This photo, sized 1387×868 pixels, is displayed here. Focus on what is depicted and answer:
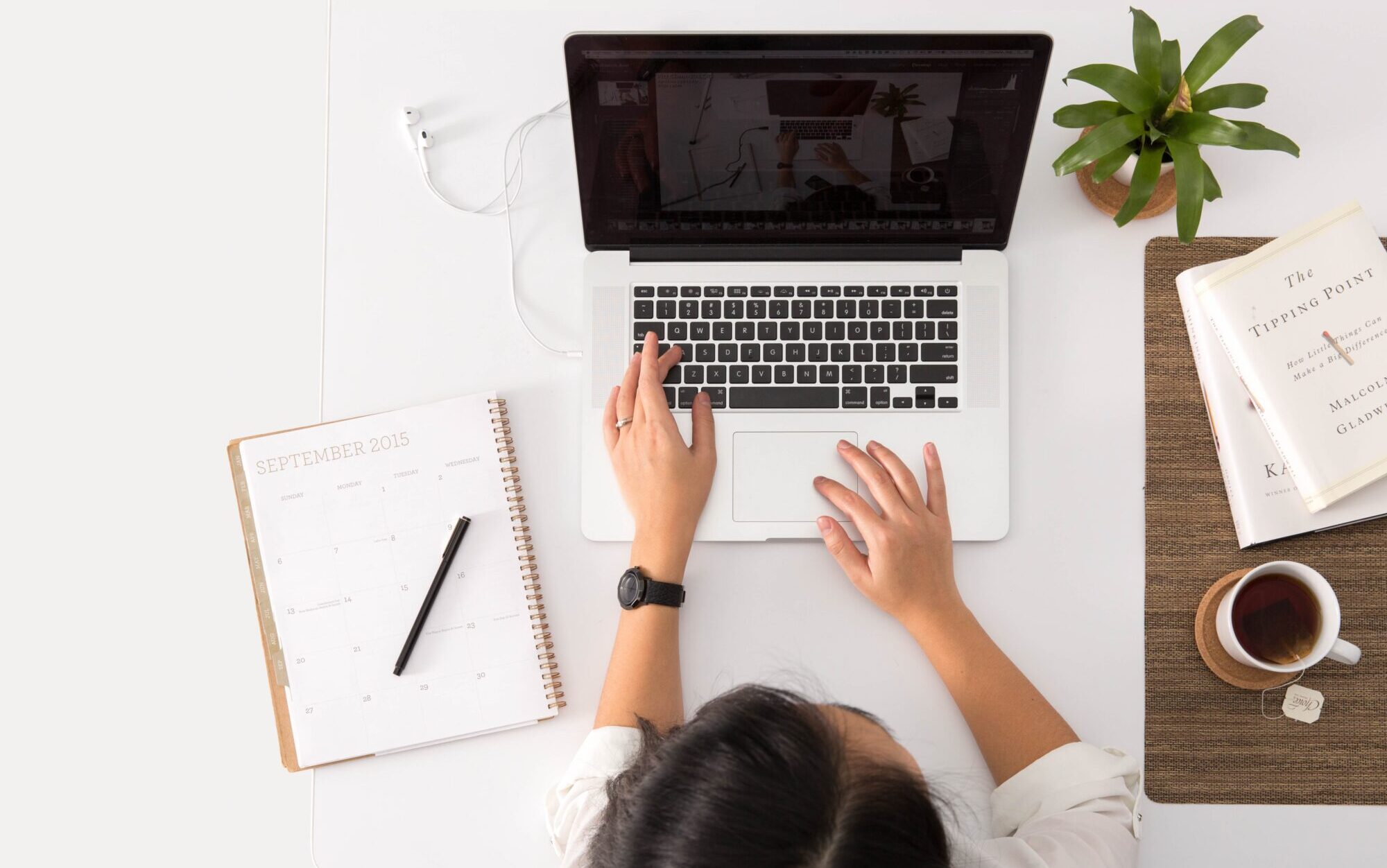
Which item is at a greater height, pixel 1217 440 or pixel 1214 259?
pixel 1214 259

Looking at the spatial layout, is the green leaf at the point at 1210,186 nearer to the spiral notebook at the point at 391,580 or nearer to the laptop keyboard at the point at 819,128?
the laptop keyboard at the point at 819,128

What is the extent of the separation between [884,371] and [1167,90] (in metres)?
0.33

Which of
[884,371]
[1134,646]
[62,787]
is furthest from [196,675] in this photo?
[1134,646]

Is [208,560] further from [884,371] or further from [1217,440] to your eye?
[1217,440]

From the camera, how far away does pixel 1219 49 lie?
70 centimetres

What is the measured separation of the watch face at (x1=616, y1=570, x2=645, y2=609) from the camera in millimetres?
768

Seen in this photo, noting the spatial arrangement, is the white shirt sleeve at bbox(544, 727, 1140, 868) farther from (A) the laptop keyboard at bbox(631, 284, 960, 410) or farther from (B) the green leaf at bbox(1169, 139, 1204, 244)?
(B) the green leaf at bbox(1169, 139, 1204, 244)

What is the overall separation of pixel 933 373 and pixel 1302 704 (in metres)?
0.44

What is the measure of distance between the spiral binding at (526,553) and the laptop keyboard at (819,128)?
0.37 metres

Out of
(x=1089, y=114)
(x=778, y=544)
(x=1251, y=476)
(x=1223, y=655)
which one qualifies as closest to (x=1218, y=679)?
(x=1223, y=655)

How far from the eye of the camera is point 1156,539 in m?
0.80

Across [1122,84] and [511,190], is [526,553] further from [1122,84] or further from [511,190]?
[1122,84]

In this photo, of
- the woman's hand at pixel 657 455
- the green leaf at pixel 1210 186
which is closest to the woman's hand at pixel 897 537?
the woman's hand at pixel 657 455

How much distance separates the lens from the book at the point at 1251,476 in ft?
2.50
